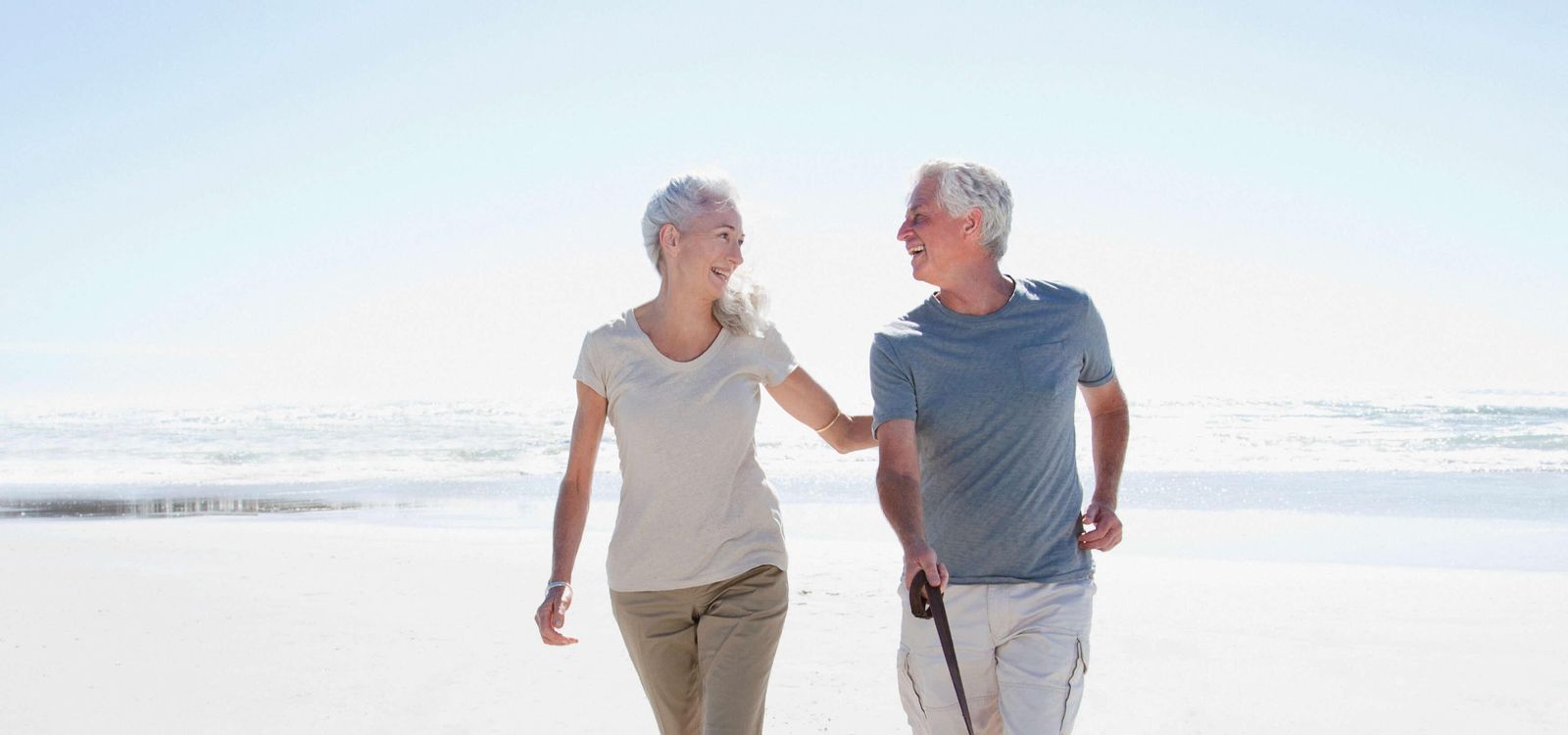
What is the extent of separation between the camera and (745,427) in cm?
319

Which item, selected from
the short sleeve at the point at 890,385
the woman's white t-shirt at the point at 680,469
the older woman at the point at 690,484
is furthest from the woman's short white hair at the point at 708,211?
the short sleeve at the point at 890,385

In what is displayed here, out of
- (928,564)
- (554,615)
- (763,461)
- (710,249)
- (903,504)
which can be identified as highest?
(710,249)

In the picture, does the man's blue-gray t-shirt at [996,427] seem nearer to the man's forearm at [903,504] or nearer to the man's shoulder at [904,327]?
the man's shoulder at [904,327]

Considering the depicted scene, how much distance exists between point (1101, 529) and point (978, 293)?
0.62 m

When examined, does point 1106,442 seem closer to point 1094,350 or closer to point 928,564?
point 1094,350

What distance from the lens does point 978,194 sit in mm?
2961

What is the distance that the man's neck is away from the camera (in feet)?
9.78

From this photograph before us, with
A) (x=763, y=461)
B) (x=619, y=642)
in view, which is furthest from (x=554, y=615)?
(x=763, y=461)

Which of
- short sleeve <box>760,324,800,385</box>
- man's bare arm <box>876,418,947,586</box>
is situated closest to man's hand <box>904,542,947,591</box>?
man's bare arm <box>876,418,947,586</box>

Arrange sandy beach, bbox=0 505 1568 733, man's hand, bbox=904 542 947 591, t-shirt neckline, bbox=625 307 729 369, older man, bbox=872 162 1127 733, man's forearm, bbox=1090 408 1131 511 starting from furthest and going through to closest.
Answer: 1. sandy beach, bbox=0 505 1568 733
2. t-shirt neckline, bbox=625 307 729 369
3. man's forearm, bbox=1090 408 1131 511
4. older man, bbox=872 162 1127 733
5. man's hand, bbox=904 542 947 591

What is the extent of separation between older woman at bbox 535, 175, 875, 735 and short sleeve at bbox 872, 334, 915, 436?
1.32ft

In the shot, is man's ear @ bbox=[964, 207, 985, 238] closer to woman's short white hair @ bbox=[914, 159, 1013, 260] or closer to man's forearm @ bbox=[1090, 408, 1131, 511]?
woman's short white hair @ bbox=[914, 159, 1013, 260]

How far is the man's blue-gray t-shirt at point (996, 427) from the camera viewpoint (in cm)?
285

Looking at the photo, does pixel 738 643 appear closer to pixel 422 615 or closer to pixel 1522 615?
pixel 422 615
